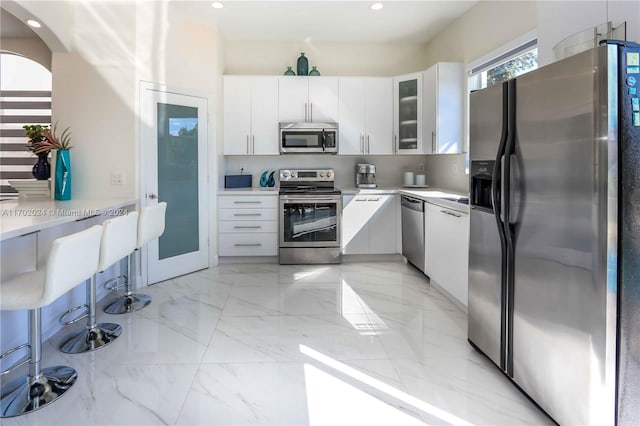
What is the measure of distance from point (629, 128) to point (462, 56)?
3.21 metres

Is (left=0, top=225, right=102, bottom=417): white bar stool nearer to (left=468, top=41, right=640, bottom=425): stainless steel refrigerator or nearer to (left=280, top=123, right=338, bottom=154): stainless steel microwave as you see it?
(left=468, top=41, right=640, bottom=425): stainless steel refrigerator

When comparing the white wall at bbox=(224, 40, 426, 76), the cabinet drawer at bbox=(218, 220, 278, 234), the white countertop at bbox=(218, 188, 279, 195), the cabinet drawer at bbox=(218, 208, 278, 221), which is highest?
the white wall at bbox=(224, 40, 426, 76)

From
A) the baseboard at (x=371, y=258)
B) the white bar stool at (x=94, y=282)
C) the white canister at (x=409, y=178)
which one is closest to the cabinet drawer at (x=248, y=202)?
the baseboard at (x=371, y=258)

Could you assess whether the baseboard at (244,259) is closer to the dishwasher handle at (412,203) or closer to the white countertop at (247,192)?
the white countertop at (247,192)

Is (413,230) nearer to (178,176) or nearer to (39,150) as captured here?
(178,176)

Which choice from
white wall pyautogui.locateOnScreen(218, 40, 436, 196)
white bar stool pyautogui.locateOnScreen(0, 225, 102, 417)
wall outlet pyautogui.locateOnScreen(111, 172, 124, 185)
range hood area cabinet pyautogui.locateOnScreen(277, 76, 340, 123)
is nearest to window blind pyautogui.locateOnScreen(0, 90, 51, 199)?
wall outlet pyautogui.locateOnScreen(111, 172, 124, 185)

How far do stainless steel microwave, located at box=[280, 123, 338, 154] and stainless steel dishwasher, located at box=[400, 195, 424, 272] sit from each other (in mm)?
1218

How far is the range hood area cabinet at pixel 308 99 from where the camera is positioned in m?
4.96

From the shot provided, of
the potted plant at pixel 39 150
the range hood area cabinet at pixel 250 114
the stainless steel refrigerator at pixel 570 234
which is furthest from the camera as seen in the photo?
the range hood area cabinet at pixel 250 114

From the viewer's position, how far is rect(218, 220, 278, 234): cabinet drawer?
15.5 ft

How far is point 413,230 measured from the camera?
4.34 m

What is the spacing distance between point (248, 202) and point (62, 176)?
1.97 meters

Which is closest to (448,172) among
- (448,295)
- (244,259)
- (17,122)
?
(448,295)

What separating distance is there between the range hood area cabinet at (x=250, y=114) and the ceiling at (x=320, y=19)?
628 millimetres
